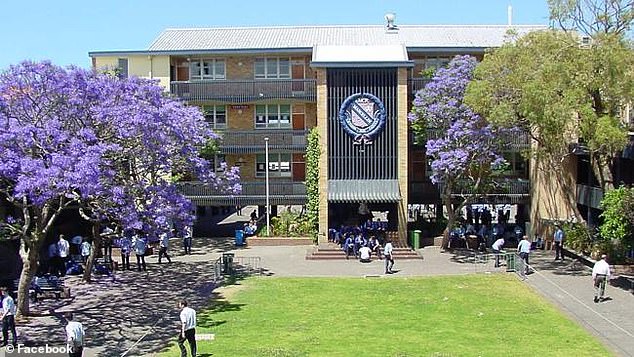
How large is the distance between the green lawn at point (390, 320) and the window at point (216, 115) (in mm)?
16326

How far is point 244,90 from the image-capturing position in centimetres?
4253

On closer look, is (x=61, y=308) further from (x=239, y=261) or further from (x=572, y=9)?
(x=572, y=9)

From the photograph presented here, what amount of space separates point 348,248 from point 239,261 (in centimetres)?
524

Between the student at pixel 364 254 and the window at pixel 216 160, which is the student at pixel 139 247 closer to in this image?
the student at pixel 364 254

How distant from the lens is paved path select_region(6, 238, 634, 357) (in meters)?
20.2

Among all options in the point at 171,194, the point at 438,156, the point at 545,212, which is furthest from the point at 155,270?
the point at 545,212

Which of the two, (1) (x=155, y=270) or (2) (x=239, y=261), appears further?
(2) (x=239, y=261)

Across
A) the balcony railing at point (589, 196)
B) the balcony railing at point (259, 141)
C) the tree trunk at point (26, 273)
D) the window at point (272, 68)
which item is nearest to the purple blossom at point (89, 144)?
the tree trunk at point (26, 273)

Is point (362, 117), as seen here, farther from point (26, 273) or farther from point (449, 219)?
point (26, 273)

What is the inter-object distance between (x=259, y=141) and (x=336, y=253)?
388 inches

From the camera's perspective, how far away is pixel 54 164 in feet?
65.8

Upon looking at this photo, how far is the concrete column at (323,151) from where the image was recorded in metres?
37.3
